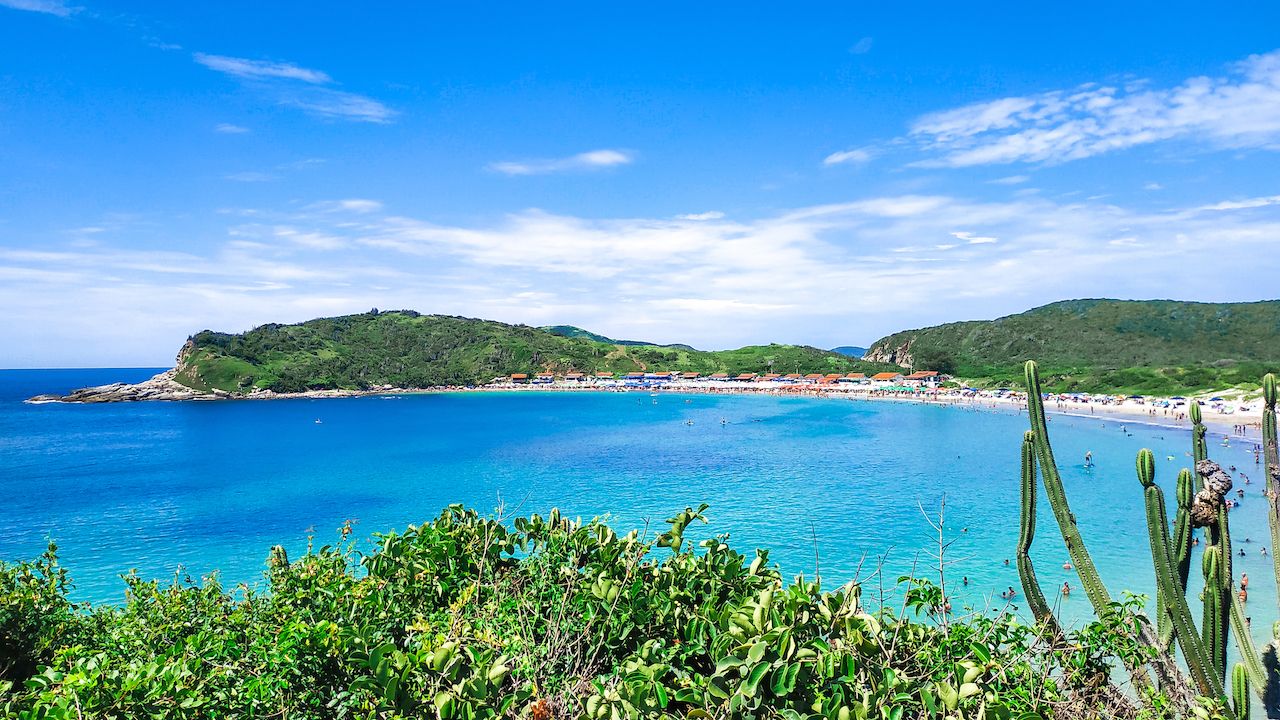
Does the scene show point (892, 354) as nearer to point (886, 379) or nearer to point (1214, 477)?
point (886, 379)

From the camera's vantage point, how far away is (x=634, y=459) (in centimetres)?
5812

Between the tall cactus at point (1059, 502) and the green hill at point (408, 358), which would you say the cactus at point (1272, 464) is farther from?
the green hill at point (408, 358)

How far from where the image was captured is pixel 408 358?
17775 centimetres

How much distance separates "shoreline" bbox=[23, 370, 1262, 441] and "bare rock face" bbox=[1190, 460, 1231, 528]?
217ft

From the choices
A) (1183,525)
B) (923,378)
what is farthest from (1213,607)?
(923,378)

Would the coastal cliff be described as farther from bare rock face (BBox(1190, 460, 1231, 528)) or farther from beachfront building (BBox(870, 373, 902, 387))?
bare rock face (BBox(1190, 460, 1231, 528))

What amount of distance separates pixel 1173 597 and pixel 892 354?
601 feet

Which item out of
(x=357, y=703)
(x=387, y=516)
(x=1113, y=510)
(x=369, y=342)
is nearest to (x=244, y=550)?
(x=387, y=516)

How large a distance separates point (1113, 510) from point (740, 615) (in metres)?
40.0

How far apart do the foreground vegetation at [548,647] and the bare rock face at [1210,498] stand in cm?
235

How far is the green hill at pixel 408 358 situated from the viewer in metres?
147

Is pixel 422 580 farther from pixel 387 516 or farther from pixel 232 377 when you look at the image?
pixel 232 377

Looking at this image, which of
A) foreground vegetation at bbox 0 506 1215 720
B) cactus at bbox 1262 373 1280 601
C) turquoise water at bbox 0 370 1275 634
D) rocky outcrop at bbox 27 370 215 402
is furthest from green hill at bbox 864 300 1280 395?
rocky outcrop at bbox 27 370 215 402

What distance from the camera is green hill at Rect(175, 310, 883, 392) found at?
147 m
